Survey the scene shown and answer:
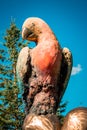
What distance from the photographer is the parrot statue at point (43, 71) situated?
3617 mm

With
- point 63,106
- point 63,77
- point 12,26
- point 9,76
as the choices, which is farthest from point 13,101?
point 63,77

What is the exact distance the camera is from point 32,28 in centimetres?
399

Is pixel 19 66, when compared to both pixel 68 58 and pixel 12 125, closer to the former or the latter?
pixel 68 58

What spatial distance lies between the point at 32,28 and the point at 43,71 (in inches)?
25.4

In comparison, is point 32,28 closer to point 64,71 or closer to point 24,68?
point 24,68

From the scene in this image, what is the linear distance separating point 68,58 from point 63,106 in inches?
649

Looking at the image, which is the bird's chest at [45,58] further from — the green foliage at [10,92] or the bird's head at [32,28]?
the green foliage at [10,92]

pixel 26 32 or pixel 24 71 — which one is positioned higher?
pixel 26 32

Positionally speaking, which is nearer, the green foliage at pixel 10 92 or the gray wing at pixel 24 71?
the gray wing at pixel 24 71

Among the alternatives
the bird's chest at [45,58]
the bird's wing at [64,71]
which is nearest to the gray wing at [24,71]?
the bird's chest at [45,58]

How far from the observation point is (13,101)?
17.7m

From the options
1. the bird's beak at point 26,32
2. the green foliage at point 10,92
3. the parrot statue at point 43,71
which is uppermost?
the green foliage at point 10,92

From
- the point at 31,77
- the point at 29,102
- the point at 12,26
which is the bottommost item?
the point at 29,102

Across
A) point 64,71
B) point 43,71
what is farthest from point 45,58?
point 64,71
